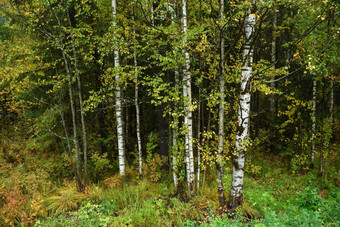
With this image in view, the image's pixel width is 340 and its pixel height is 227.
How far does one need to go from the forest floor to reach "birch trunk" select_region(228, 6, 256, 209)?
42 centimetres

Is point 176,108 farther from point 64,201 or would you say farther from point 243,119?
point 64,201

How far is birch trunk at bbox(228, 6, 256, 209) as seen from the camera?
15.6ft

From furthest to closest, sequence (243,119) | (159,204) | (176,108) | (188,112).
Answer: (176,108) < (188,112) < (159,204) < (243,119)

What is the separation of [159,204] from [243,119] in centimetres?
326

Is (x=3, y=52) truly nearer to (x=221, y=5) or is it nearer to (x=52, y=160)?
(x=52, y=160)

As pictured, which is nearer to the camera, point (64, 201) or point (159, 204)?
point (159, 204)

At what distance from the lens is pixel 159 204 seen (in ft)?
17.3

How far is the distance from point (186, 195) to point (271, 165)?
6134mm

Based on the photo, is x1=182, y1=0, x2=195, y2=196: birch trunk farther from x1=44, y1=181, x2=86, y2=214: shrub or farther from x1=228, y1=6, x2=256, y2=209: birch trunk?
x1=44, y1=181, x2=86, y2=214: shrub

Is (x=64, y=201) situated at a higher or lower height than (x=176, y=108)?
lower

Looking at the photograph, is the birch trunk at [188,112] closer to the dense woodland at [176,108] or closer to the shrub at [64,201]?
the dense woodland at [176,108]

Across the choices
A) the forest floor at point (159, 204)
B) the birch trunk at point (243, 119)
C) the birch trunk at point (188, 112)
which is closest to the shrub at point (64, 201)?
the forest floor at point (159, 204)

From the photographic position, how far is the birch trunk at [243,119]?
4742mm

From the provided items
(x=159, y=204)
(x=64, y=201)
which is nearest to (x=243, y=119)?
(x=159, y=204)
